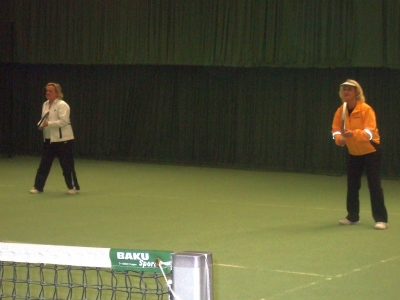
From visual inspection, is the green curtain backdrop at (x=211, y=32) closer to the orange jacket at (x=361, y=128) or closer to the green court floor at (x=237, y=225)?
the green court floor at (x=237, y=225)

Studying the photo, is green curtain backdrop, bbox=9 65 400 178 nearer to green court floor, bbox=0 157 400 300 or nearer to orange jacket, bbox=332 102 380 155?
green court floor, bbox=0 157 400 300

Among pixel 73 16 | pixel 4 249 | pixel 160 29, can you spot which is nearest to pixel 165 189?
pixel 160 29

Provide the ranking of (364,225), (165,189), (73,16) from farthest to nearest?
(73,16)
(165,189)
(364,225)

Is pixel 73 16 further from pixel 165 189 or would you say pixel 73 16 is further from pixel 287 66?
pixel 165 189

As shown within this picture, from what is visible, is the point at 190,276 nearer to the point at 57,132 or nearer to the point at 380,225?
the point at 380,225

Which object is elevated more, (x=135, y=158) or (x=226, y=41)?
(x=226, y=41)

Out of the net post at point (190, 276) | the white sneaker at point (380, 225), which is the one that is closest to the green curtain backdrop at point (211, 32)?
the white sneaker at point (380, 225)

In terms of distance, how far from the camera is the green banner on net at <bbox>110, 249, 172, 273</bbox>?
2802 mm

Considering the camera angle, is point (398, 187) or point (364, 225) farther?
point (398, 187)

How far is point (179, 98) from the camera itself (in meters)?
18.1

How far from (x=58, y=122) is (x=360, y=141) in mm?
4691

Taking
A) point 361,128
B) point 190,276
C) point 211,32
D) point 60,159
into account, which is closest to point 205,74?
point 211,32

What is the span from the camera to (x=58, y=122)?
11594 millimetres

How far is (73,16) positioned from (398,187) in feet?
27.7
